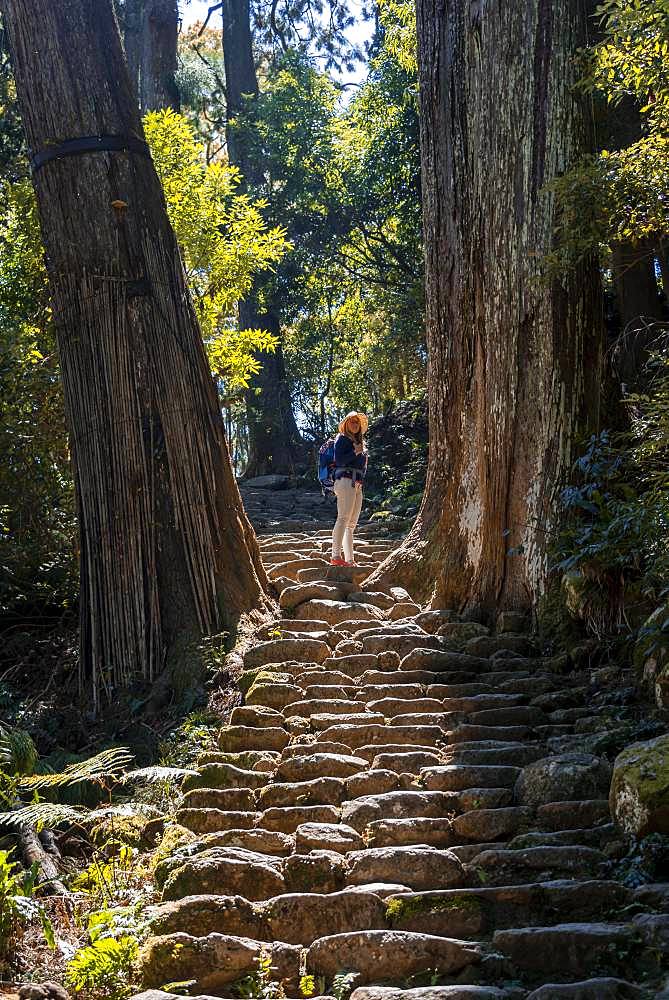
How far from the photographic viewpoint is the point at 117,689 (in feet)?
24.4

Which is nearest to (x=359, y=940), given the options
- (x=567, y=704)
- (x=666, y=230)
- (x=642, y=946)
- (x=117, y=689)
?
(x=642, y=946)

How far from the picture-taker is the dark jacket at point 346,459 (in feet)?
32.2

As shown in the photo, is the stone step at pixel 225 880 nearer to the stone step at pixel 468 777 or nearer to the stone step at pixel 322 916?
the stone step at pixel 322 916

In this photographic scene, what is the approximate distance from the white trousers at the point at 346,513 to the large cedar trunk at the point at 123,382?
1.53 metres

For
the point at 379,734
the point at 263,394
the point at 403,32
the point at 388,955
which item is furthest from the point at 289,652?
the point at 263,394

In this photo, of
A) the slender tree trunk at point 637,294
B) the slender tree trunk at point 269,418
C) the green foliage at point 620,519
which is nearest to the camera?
the green foliage at point 620,519

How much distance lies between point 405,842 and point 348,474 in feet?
18.0

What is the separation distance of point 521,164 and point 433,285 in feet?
4.98

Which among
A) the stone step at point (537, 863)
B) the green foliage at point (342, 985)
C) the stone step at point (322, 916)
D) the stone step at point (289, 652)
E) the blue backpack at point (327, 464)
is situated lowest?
the green foliage at point (342, 985)


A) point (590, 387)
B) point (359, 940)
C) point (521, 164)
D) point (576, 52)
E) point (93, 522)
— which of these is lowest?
point (359, 940)

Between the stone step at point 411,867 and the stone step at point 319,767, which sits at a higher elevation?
the stone step at point 319,767

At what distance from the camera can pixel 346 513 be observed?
9.69 m

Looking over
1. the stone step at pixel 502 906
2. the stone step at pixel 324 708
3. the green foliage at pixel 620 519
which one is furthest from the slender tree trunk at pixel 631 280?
the stone step at pixel 502 906

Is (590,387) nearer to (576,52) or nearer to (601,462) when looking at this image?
(601,462)
